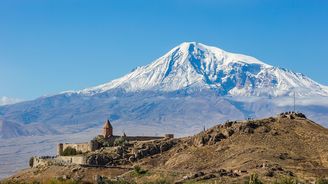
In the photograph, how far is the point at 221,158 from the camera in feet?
304

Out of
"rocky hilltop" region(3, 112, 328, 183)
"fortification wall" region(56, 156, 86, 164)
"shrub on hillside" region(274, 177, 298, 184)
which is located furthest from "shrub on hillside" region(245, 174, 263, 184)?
"fortification wall" region(56, 156, 86, 164)

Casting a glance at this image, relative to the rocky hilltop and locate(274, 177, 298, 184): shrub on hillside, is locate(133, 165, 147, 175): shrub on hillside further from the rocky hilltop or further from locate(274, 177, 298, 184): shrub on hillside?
locate(274, 177, 298, 184): shrub on hillside

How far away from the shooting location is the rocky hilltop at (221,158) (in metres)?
83.8

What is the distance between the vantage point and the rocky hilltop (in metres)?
83.8

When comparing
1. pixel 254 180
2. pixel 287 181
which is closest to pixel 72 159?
pixel 254 180

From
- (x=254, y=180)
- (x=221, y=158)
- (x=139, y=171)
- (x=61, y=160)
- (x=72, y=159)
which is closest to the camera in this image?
(x=254, y=180)

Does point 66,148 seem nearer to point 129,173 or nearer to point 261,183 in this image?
point 129,173

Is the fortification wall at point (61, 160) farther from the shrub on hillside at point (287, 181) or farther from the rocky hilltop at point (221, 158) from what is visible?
the shrub on hillside at point (287, 181)

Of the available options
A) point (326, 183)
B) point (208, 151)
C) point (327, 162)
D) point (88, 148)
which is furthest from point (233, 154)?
point (88, 148)

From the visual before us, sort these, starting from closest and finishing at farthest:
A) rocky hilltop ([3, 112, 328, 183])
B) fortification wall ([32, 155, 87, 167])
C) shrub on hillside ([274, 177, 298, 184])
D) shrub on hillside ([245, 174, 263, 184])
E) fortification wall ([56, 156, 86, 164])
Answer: shrub on hillside ([274, 177, 298, 184])
shrub on hillside ([245, 174, 263, 184])
rocky hilltop ([3, 112, 328, 183])
fortification wall ([56, 156, 86, 164])
fortification wall ([32, 155, 87, 167])

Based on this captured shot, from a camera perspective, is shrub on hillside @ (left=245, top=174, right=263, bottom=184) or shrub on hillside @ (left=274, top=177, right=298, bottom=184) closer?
shrub on hillside @ (left=274, top=177, right=298, bottom=184)

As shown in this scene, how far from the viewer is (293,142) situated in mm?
95062

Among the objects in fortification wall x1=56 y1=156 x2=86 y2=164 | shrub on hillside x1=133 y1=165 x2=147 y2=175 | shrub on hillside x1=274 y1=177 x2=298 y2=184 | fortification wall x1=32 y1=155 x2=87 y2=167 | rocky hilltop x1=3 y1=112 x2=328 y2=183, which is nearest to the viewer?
shrub on hillside x1=274 y1=177 x2=298 y2=184

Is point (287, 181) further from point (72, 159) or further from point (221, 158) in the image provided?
point (72, 159)
